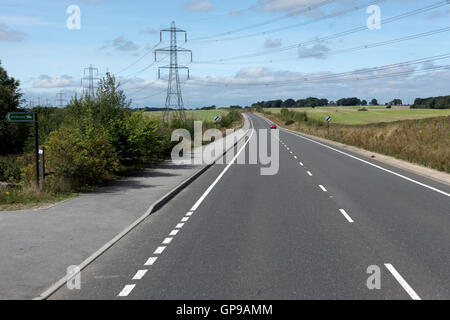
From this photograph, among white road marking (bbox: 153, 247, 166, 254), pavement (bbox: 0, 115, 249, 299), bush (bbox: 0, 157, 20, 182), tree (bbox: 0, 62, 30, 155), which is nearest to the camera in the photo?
pavement (bbox: 0, 115, 249, 299)

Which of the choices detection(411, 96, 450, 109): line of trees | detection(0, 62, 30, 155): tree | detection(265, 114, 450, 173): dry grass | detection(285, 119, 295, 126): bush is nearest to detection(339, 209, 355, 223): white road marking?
detection(265, 114, 450, 173): dry grass

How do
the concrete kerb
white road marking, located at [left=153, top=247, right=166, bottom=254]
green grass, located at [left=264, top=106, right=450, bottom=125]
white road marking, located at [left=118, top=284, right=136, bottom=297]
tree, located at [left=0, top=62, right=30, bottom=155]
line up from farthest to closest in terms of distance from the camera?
1. green grass, located at [left=264, top=106, right=450, bottom=125]
2. tree, located at [left=0, top=62, right=30, bottom=155]
3. white road marking, located at [left=153, top=247, right=166, bottom=254]
4. the concrete kerb
5. white road marking, located at [left=118, top=284, right=136, bottom=297]

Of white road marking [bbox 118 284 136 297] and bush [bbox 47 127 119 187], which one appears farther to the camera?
bush [bbox 47 127 119 187]

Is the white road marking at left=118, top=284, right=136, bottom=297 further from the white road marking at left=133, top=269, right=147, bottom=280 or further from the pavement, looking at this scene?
the pavement

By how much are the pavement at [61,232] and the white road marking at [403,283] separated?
4621mm

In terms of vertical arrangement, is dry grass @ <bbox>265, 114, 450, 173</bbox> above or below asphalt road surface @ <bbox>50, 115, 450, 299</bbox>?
above

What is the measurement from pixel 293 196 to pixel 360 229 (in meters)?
4.80

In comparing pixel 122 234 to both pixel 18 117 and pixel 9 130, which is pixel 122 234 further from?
pixel 9 130

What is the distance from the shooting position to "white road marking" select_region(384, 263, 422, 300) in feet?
19.4

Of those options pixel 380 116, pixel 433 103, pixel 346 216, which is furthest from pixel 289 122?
pixel 346 216

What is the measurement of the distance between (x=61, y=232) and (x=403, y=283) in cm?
634

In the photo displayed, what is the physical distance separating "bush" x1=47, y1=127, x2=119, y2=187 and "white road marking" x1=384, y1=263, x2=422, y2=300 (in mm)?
10473

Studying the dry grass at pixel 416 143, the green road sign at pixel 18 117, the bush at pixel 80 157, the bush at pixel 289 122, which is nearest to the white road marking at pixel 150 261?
the bush at pixel 80 157
